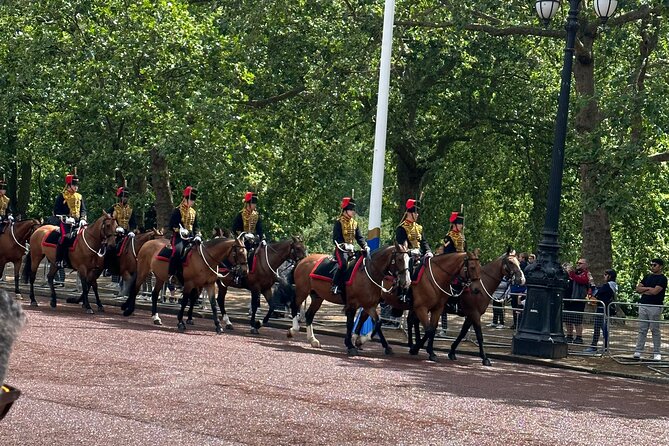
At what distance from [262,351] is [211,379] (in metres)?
4.35

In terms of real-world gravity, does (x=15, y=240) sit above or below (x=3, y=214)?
below

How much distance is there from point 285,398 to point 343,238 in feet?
27.2

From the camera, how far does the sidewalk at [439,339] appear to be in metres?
20.4

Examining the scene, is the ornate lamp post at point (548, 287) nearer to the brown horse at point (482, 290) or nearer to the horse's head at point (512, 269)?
the brown horse at point (482, 290)

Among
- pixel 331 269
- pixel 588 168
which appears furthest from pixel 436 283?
pixel 588 168

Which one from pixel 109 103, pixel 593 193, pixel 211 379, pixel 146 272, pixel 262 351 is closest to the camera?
pixel 211 379

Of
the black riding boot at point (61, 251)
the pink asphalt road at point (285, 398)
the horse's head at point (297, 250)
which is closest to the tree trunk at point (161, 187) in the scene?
the black riding boot at point (61, 251)

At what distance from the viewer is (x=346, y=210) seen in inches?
812

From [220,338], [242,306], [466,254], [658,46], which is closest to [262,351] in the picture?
[220,338]

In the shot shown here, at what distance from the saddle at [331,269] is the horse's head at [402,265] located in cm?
79

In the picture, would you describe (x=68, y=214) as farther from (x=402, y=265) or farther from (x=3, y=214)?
(x=402, y=265)

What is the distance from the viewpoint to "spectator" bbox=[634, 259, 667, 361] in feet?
69.2

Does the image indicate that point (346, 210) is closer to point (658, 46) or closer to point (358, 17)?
point (358, 17)

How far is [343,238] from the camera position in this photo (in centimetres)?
2077
